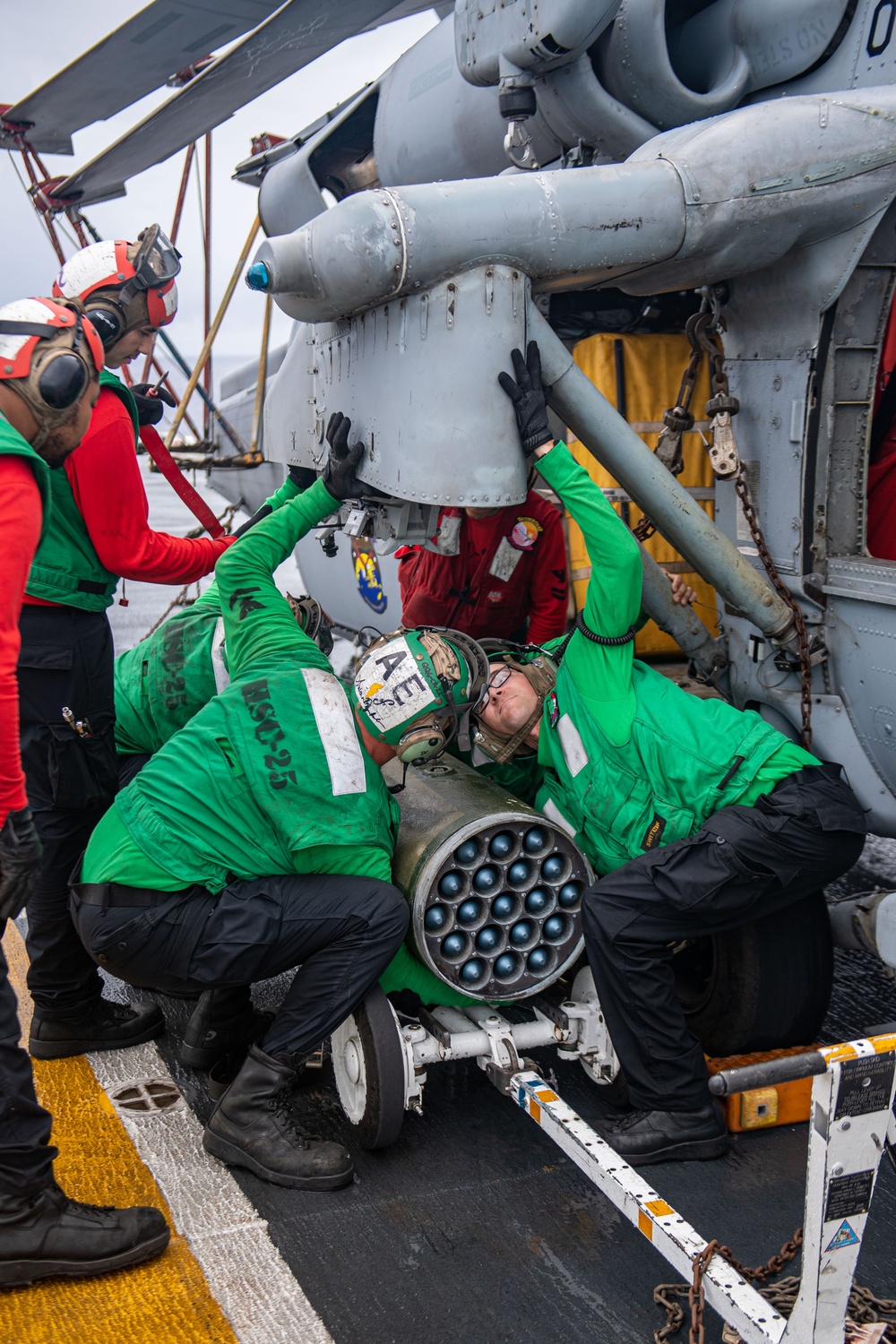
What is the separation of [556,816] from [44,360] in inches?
71.6

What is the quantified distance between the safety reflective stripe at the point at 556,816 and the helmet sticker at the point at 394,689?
1.82 ft

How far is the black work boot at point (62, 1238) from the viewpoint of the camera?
2.38 meters

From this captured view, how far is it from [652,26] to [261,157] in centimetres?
344

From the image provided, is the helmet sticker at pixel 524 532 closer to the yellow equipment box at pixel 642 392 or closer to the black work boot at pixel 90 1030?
the yellow equipment box at pixel 642 392

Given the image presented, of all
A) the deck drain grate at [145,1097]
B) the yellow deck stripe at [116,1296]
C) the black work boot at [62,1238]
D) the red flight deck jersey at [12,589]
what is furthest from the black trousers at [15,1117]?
the deck drain grate at [145,1097]

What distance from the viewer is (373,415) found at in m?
3.32

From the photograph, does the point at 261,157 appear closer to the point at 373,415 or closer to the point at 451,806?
the point at 373,415

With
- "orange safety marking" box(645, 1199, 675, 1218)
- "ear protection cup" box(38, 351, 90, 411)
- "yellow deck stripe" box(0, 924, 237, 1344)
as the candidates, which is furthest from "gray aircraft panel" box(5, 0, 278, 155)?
"orange safety marking" box(645, 1199, 675, 1218)

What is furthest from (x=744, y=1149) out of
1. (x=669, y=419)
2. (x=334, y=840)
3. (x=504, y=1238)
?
(x=669, y=419)

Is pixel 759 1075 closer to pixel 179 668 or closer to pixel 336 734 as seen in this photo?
pixel 336 734

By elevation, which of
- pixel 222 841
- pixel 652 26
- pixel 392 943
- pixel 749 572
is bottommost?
pixel 392 943

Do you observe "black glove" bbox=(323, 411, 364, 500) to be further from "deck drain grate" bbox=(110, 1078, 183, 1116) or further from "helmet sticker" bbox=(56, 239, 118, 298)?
"deck drain grate" bbox=(110, 1078, 183, 1116)

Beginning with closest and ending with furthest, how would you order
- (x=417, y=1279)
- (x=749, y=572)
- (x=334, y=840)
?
(x=417, y=1279)
(x=334, y=840)
(x=749, y=572)

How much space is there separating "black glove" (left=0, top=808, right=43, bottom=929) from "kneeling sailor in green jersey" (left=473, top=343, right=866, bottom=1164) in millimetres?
1344
